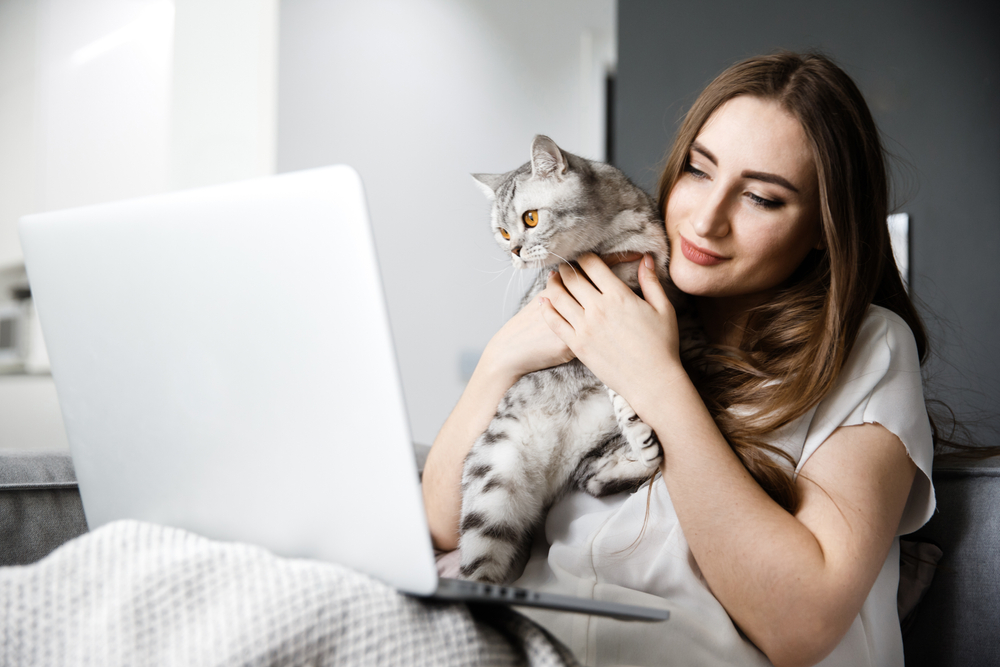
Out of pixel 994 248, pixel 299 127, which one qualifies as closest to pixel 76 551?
pixel 299 127

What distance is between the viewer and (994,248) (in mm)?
1925

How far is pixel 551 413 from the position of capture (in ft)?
3.69

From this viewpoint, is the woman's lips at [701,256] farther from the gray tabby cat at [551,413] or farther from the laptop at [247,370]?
the laptop at [247,370]

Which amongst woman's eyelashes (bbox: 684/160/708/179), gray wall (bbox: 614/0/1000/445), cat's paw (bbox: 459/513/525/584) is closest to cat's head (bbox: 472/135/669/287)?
woman's eyelashes (bbox: 684/160/708/179)

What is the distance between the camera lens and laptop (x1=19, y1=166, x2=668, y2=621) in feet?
1.61

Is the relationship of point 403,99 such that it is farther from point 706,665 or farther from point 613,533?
point 706,665

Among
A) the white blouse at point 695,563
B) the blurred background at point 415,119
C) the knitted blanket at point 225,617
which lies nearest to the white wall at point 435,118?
the blurred background at point 415,119

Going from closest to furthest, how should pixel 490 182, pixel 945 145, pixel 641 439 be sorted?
pixel 641 439 → pixel 490 182 → pixel 945 145

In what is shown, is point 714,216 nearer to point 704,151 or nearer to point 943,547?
point 704,151

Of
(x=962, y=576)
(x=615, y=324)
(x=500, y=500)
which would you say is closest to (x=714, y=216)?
(x=615, y=324)

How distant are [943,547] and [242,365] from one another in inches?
43.4

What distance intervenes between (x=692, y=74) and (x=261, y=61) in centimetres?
163

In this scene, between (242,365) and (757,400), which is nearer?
(242,365)

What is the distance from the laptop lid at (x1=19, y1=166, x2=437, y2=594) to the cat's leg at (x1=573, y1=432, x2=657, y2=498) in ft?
1.71
